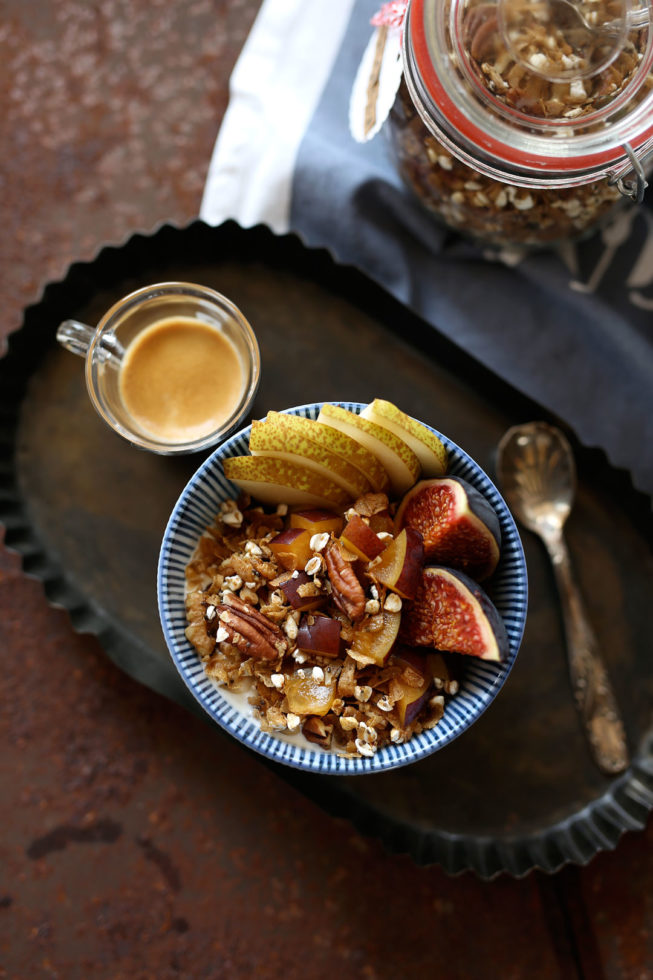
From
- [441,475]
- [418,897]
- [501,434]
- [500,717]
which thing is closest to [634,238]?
[501,434]

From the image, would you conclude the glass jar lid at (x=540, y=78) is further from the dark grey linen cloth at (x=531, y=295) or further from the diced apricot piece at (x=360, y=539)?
the diced apricot piece at (x=360, y=539)

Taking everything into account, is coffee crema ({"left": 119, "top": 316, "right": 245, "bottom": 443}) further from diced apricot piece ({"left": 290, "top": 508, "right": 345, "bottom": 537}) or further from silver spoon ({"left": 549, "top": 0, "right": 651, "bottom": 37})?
silver spoon ({"left": 549, "top": 0, "right": 651, "bottom": 37})

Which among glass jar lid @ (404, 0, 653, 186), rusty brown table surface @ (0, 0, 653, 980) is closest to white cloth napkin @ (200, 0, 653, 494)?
glass jar lid @ (404, 0, 653, 186)

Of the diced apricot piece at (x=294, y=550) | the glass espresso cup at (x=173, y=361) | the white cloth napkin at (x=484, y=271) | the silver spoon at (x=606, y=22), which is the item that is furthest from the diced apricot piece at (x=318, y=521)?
the silver spoon at (x=606, y=22)

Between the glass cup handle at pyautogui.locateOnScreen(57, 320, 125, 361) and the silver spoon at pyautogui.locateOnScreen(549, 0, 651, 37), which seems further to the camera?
the glass cup handle at pyautogui.locateOnScreen(57, 320, 125, 361)

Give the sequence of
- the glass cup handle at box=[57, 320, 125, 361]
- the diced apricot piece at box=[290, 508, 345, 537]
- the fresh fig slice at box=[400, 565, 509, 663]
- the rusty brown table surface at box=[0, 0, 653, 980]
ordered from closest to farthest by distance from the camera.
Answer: the fresh fig slice at box=[400, 565, 509, 663]
the diced apricot piece at box=[290, 508, 345, 537]
the glass cup handle at box=[57, 320, 125, 361]
the rusty brown table surface at box=[0, 0, 653, 980]


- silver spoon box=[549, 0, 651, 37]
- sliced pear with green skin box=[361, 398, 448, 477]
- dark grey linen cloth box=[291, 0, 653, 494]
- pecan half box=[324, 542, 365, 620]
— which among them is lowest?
pecan half box=[324, 542, 365, 620]

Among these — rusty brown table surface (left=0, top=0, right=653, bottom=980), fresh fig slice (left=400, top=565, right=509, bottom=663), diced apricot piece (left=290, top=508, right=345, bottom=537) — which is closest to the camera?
fresh fig slice (left=400, top=565, right=509, bottom=663)
